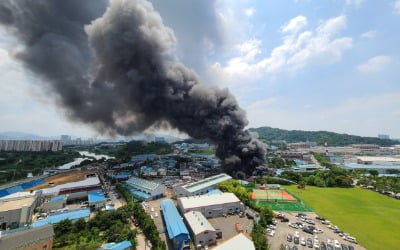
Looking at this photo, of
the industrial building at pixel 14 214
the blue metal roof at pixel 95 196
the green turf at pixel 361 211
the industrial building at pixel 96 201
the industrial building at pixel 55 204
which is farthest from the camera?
the blue metal roof at pixel 95 196

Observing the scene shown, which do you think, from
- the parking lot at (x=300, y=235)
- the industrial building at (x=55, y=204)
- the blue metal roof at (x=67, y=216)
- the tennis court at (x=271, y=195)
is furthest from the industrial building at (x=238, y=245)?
the industrial building at (x=55, y=204)

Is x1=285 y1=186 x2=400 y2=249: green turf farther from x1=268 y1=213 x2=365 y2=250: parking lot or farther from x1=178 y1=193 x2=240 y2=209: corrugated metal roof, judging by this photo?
x1=178 y1=193 x2=240 y2=209: corrugated metal roof

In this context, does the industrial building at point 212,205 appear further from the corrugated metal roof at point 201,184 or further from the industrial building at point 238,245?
the industrial building at point 238,245

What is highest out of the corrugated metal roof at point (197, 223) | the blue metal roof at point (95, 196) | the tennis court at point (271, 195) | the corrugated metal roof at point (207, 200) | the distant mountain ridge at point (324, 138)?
the distant mountain ridge at point (324, 138)

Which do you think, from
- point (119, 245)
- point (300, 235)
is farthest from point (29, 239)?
point (300, 235)

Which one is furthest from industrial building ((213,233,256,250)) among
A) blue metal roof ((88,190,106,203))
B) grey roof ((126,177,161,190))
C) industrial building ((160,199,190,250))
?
blue metal roof ((88,190,106,203))

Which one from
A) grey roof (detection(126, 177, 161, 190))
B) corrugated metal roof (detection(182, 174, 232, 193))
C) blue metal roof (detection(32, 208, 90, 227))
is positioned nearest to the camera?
blue metal roof (detection(32, 208, 90, 227))

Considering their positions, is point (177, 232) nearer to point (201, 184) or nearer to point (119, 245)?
point (119, 245)
